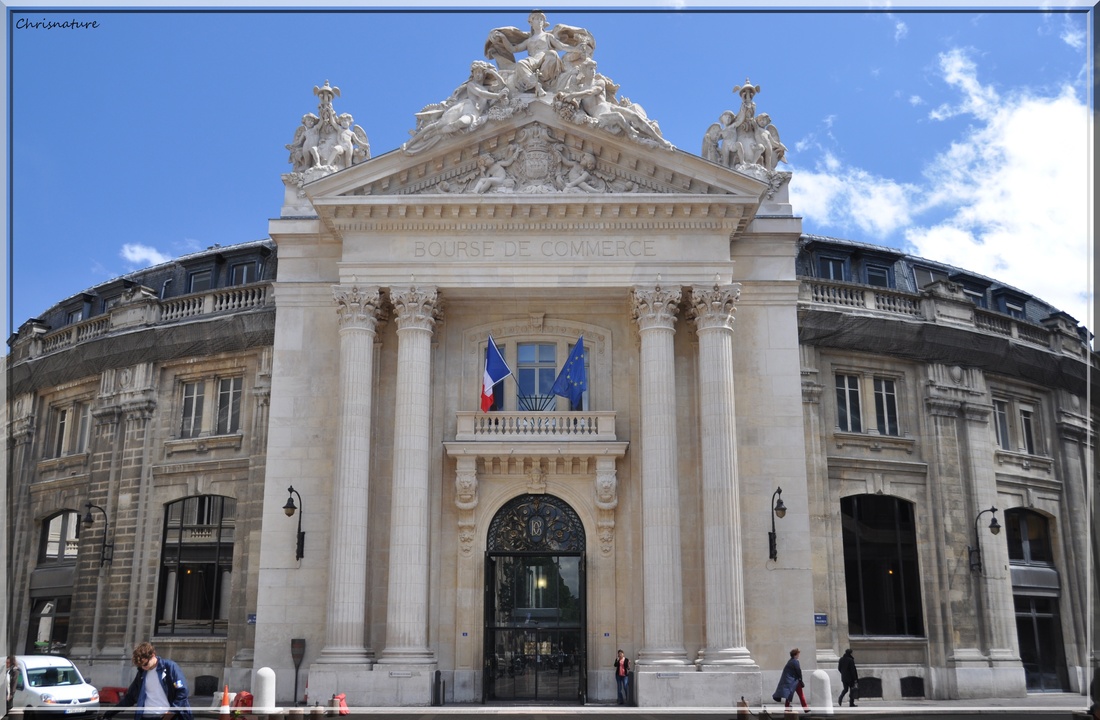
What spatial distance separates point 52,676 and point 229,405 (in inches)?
439

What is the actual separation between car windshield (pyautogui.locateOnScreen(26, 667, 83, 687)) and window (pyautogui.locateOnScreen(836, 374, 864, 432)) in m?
24.0

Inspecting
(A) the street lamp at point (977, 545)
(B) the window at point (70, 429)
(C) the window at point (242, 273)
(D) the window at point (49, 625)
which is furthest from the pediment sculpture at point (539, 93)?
(D) the window at point (49, 625)

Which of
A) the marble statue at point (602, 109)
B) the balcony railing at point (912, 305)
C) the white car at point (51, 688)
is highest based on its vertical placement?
the marble statue at point (602, 109)

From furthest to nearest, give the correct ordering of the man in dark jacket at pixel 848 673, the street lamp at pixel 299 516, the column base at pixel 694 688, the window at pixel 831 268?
1. the window at pixel 831 268
2. the man in dark jacket at pixel 848 673
3. the street lamp at pixel 299 516
4. the column base at pixel 694 688

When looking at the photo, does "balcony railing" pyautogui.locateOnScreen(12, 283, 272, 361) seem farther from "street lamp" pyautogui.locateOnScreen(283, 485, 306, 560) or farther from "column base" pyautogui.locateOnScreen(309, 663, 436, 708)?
"column base" pyautogui.locateOnScreen(309, 663, 436, 708)

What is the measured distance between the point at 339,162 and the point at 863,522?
66.6 feet

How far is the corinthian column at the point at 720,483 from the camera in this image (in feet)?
89.6

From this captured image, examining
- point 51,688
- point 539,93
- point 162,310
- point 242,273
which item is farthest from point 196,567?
point 539,93

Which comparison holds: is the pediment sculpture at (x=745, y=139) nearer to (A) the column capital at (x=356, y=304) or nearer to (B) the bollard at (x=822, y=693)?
(A) the column capital at (x=356, y=304)

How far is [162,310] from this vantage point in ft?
123

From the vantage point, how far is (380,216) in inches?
1177

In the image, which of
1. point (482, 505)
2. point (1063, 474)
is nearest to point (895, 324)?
point (1063, 474)

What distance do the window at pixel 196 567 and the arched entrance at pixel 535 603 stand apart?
10.1 meters

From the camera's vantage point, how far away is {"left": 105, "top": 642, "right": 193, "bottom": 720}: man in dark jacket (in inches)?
504
